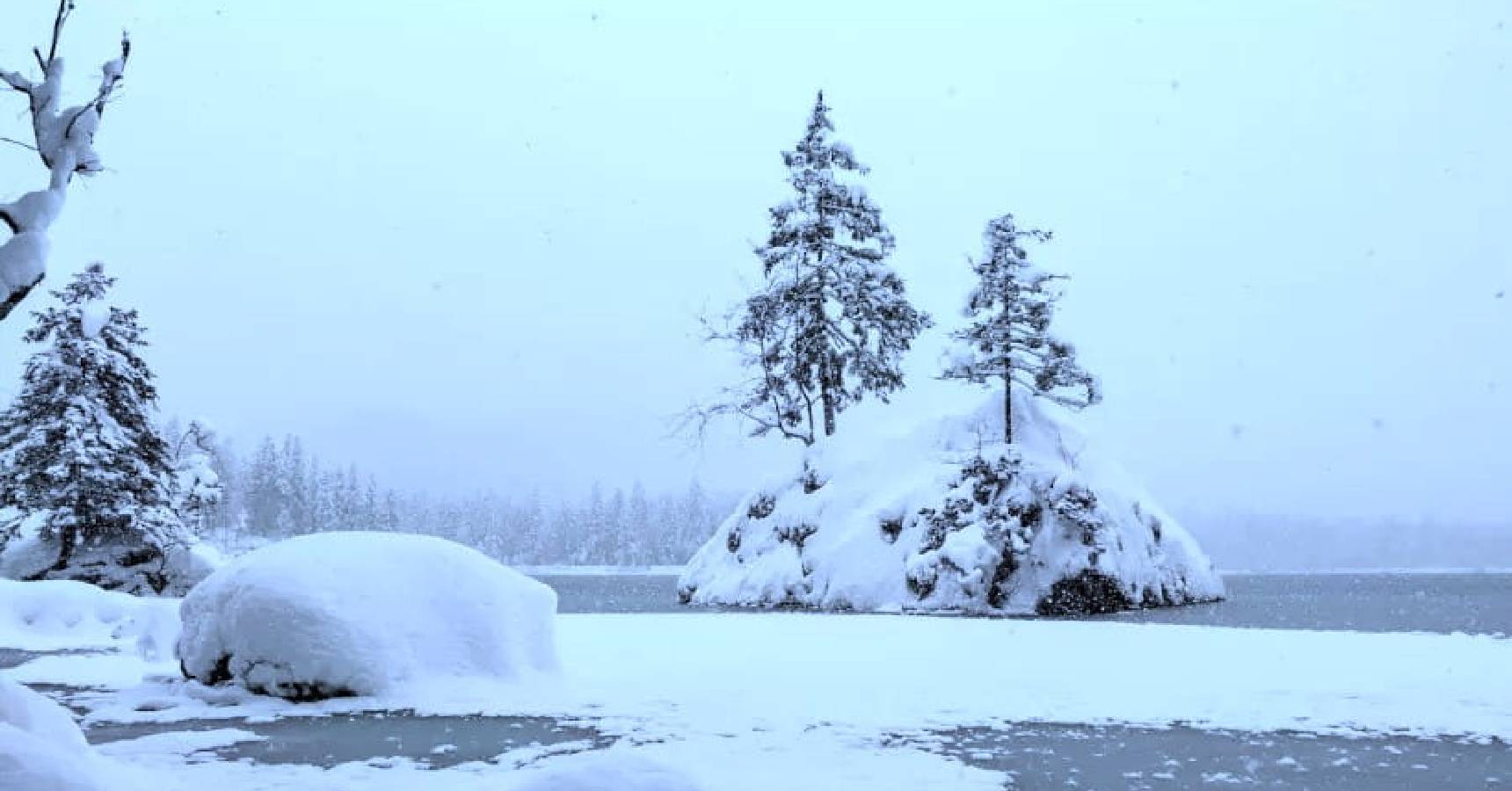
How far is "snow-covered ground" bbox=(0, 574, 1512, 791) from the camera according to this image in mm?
7254

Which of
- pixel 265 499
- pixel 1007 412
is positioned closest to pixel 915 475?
pixel 1007 412

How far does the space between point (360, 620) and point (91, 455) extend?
2500cm

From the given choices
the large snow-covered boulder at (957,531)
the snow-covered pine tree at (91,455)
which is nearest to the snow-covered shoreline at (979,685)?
the large snow-covered boulder at (957,531)

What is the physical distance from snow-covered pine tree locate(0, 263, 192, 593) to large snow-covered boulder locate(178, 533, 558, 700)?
74.4 feet

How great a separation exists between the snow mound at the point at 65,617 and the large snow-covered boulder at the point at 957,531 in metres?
17.3

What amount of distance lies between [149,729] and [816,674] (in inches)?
274

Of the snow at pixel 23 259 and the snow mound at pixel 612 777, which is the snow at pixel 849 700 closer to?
the snow mound at pixel 612 777

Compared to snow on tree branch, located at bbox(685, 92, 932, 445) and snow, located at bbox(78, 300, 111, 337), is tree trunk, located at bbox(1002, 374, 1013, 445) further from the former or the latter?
snow, located at bbox(78, 300, 111, 337)

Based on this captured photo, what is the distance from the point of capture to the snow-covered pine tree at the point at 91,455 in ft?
101

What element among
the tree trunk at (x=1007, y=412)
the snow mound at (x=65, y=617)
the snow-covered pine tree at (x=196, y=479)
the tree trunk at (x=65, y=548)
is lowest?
the snow mound at (x=65, y=617)

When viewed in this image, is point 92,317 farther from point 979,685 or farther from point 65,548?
point 979,685

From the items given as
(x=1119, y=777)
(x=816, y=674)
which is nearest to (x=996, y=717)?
(x=1119, y=777)

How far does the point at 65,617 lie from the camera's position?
20062 millimetres

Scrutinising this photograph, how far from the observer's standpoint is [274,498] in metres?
104
